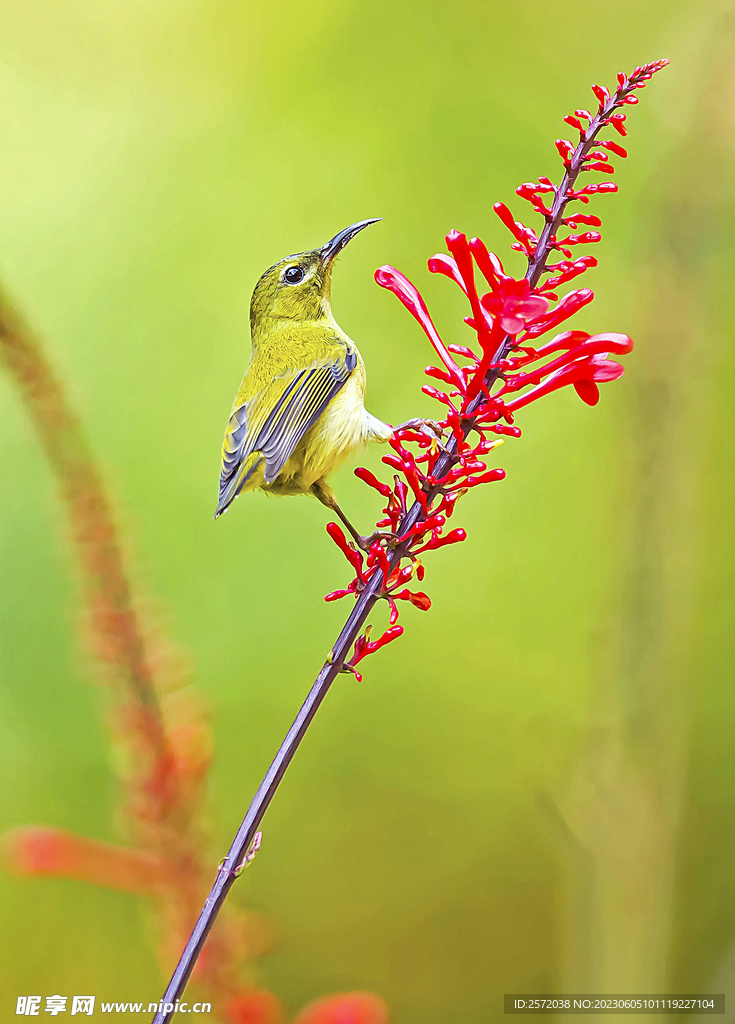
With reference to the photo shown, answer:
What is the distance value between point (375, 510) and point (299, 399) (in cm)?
50

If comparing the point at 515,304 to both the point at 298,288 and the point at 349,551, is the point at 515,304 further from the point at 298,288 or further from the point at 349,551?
the point at 298,288

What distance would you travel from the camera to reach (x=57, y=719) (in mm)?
1488

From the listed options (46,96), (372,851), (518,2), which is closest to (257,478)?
(372,851)

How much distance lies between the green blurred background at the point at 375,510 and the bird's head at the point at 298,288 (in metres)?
0.36

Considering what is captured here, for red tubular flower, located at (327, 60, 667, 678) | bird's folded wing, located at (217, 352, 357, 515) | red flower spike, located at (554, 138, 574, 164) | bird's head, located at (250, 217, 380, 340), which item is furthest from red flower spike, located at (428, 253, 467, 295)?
bird's head, located at (250, 217, 380, 340)

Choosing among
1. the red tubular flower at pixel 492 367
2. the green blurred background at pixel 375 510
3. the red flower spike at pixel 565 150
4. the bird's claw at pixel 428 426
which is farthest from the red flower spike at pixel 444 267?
the green blurred background at pixel 375 510

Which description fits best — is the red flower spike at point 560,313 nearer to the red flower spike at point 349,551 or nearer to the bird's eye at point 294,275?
the red flower spike at point 349,551

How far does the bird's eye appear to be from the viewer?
47.2 inches

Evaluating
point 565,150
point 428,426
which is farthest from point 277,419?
point 565,150

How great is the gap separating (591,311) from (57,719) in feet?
4.40

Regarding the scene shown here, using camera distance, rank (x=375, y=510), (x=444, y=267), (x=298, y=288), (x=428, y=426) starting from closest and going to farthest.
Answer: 1. (x=444, y=267)
2. (x=428, y=426)
3. (x=298, y=288)
4. (x=375, y=510)

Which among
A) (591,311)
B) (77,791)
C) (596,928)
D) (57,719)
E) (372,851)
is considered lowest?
(596,928)

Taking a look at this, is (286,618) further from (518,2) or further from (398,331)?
(518,2)

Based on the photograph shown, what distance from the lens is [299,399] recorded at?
3.63 ft
